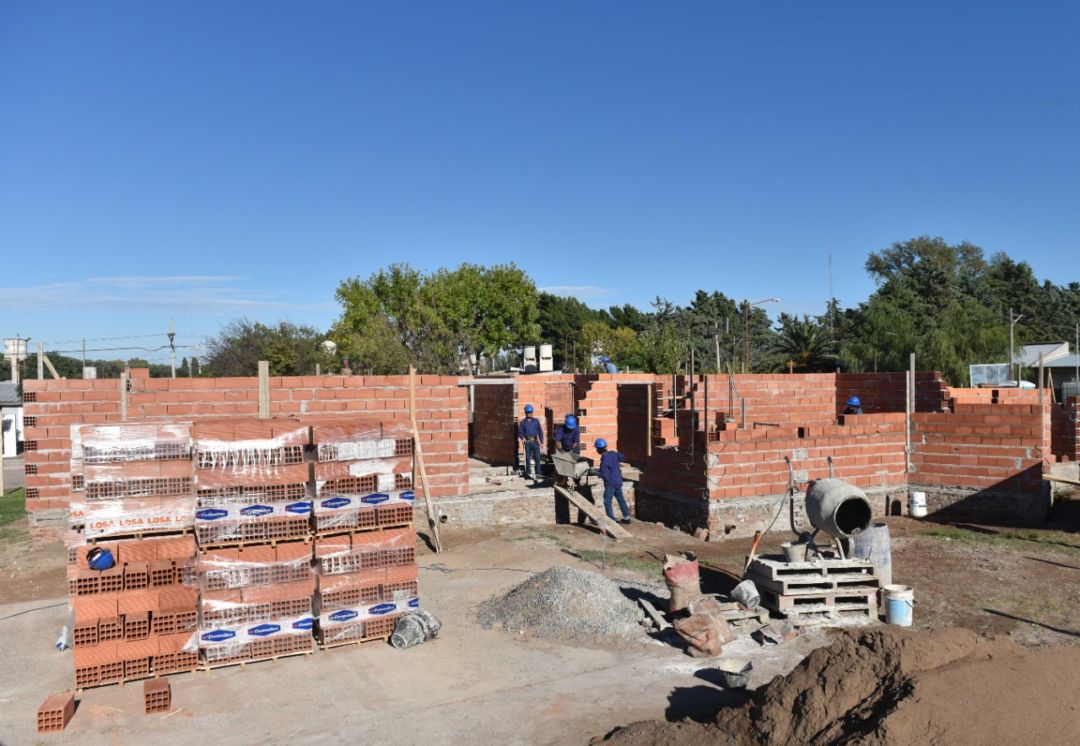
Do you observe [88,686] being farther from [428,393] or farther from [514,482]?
[514,482]

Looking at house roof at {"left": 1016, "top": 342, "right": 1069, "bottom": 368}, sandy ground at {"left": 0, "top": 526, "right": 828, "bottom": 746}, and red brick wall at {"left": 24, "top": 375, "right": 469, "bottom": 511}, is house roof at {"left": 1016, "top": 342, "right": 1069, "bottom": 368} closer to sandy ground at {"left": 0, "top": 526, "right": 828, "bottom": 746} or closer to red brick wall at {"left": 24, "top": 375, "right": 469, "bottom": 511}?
red brick wall at {"left": 24, "top": 375, "right": 469, "bottom": 511}

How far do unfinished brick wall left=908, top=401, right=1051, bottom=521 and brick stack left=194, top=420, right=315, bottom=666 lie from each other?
36.1 feet

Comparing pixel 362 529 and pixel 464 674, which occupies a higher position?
pixel 362 529

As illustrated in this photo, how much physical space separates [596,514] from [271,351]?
30.7 meters

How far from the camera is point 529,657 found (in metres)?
7.63

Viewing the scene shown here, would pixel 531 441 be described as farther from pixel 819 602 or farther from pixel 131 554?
pixel 131 554

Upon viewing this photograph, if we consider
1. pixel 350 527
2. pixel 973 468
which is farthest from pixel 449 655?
pixel 973 468

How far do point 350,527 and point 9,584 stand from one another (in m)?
5.54

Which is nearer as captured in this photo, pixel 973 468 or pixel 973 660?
pixel 973 660

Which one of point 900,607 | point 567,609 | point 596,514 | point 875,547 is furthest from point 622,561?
point 900,607

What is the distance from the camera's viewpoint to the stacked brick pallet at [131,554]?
693cm

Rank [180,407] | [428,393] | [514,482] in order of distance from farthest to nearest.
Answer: [514,482], [428,393], [180,407]

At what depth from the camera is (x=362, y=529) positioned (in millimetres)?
7973

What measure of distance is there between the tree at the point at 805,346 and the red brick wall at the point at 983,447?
95.5 ft
